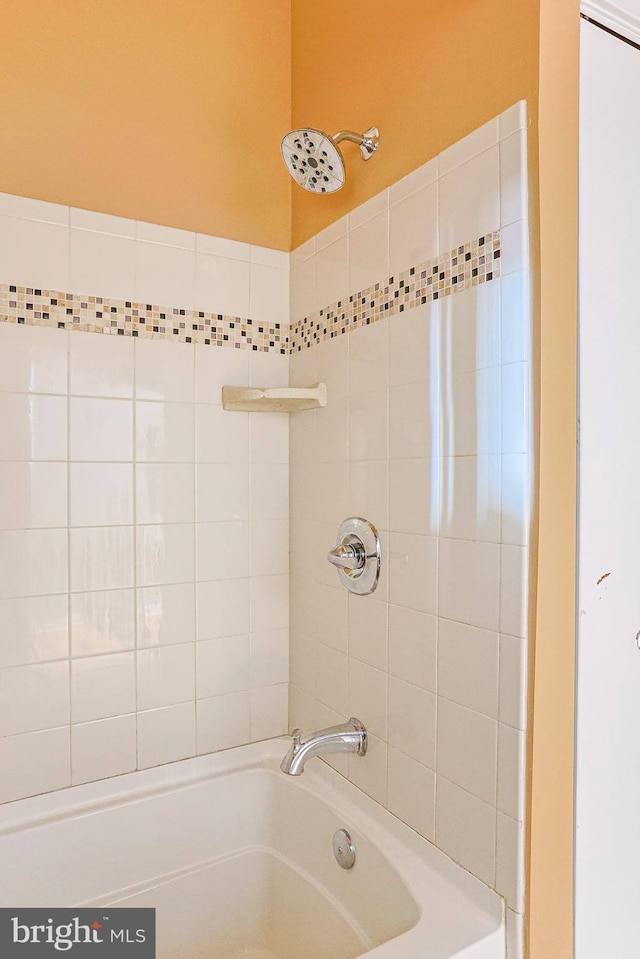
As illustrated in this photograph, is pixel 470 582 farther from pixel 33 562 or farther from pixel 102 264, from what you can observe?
pixel 102 264

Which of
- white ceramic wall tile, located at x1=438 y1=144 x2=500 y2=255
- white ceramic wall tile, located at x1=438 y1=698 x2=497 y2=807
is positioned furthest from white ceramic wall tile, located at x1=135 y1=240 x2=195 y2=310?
A: white ceramic wall tile, located at x1=438 y1=698 x2=497 y2=807

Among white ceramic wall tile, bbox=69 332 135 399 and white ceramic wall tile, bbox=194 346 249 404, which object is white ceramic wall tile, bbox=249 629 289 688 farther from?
white ceramic wall tile, bbox=69 332 135 399

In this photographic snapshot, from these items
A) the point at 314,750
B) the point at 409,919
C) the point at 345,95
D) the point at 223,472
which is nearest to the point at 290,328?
the point at 223,472

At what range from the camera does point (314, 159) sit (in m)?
1.38

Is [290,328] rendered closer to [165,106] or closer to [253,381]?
[253,381]

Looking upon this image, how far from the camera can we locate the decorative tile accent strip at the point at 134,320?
1455 millimetres

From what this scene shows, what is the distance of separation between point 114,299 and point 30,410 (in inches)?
13.9

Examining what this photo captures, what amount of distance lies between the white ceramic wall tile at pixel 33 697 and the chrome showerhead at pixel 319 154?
1304mm

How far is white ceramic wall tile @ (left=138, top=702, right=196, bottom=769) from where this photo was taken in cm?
159

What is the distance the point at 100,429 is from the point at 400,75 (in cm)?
108

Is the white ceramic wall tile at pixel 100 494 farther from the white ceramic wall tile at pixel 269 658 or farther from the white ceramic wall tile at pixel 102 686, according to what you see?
the white ceramic wall tile at pixel 269 658

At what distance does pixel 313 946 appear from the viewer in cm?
142

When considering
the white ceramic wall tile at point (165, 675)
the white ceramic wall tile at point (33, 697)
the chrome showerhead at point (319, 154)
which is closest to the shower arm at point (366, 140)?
the chrome showerhead at point (319, 154)

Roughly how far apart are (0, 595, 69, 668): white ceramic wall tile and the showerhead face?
116 centimetres
